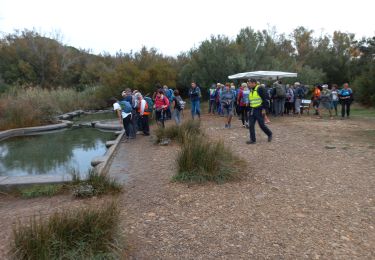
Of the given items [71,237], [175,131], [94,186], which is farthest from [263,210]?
[175,131]

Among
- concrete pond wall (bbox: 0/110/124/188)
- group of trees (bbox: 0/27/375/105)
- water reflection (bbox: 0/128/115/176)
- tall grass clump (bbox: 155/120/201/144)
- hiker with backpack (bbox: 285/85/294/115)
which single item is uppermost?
group of trees (bbox: 0/27/375/105)

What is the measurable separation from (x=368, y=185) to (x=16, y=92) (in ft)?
62.6

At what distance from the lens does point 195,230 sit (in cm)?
405

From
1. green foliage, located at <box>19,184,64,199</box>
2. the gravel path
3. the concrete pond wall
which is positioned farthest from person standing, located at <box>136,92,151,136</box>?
green foliage, located at <box>19,184,64,199</box>

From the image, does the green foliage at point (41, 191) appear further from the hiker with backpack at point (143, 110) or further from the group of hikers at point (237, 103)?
the hiker with backpack at point (143, 110)

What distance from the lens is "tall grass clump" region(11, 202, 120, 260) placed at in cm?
312

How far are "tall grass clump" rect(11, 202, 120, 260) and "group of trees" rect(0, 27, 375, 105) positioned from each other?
1184cm

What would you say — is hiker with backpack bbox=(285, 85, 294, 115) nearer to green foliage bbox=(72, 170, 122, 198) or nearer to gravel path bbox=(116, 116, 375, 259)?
gravel path bbox=(116, 116, 375, 259)

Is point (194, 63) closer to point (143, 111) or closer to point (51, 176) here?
point (143, 111)

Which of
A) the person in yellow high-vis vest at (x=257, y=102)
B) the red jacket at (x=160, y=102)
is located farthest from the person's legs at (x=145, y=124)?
the person in yellow high-vis vest at (x=257, y=102)

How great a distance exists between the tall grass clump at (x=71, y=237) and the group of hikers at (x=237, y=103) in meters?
5.79

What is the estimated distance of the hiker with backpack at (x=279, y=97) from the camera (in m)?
15.2

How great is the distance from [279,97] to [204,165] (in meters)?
10.6

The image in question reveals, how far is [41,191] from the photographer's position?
586cm
